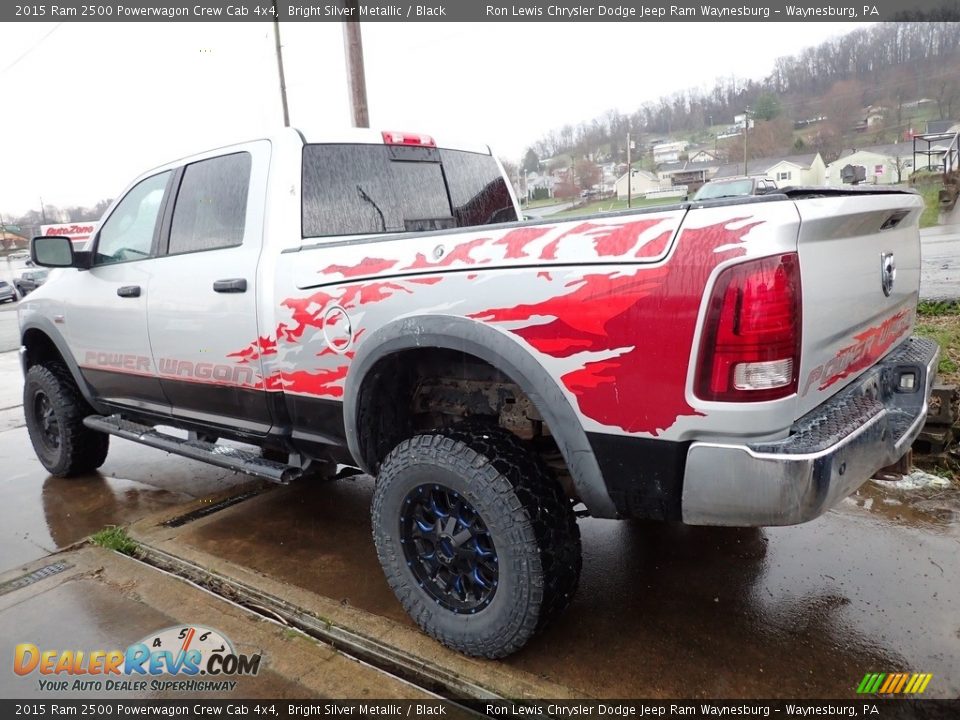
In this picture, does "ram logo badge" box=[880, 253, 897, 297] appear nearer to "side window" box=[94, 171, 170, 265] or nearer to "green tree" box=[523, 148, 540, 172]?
"side window" box=[94, 171, 170, 265]

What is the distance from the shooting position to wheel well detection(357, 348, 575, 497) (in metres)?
2.62

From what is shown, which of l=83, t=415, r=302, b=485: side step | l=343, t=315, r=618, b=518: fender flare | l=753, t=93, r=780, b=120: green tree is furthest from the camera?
l=753, t=93, r=780, b=120: green tree

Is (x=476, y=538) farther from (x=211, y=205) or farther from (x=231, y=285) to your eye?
(x=211, y=205)

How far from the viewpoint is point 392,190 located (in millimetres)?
3561

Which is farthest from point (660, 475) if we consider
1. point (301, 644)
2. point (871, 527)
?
point (871, 527)

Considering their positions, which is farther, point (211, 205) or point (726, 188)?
point (726, 188)

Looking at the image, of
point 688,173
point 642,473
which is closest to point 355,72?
point 642,473

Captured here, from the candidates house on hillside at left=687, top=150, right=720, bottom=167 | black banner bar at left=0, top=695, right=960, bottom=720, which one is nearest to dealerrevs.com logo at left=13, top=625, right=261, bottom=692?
black banner bar at left=0, top=695, right=960, bottom=720

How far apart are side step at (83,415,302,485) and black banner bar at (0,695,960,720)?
104 centimetres

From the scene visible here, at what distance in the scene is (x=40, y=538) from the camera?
390cm

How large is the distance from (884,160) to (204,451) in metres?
29.9

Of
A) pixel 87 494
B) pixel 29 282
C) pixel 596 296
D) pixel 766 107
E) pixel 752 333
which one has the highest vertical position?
pixel 766 107

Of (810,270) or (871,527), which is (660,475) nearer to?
(810,270)

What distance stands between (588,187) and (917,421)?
29.4 ft
